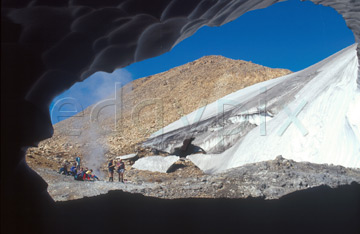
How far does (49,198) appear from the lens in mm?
3488

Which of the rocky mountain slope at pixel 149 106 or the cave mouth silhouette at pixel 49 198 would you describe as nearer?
the cave mouth silhouette at pixel 49 198

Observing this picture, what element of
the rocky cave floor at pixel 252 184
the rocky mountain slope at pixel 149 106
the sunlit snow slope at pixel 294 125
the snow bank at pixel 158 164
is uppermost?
the rocky mountain slope at pixel 149 106

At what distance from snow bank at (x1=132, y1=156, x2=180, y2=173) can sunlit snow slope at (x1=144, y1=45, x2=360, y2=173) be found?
0.90 metres

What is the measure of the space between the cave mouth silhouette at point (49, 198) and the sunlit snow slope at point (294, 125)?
1.97 m

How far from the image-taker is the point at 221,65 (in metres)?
→ 31.6

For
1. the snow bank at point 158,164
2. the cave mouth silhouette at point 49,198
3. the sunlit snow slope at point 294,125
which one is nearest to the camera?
the cave mouth silhouette at point 49,198

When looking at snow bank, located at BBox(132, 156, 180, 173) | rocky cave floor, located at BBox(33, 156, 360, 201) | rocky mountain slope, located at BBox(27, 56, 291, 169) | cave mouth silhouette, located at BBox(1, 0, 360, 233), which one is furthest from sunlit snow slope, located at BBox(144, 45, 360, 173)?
rocky mountain slope, located at BBox(27, 56, 291, 169)

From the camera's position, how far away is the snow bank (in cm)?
1041

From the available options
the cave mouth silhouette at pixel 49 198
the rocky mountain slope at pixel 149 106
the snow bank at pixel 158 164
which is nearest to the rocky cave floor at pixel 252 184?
the cave mouth silhouette at pixel 49 198

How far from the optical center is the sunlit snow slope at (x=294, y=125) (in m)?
6.70

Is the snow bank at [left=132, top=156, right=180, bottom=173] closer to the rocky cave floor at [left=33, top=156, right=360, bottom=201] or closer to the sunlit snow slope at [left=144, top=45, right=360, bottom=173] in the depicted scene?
the sunlit snow slope at [left=144, top=45, right=360, bottom=173]

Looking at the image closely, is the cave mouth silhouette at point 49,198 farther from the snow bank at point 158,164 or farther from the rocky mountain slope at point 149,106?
the rocky mountain slope at point 149,106

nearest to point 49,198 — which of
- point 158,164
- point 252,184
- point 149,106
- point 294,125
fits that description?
point 252,184

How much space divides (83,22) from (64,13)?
235 mm
